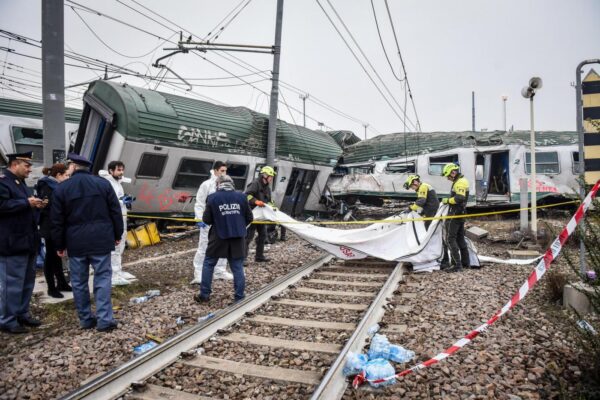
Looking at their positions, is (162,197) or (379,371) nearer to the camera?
(379,371)

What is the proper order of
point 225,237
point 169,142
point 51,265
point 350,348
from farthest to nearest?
1. point 169,142
2. point 51,265
3. point 225,237
4. point 350,348

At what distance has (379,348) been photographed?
348cm

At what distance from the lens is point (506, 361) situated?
3.39 metres

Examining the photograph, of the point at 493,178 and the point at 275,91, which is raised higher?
the point at 275,91

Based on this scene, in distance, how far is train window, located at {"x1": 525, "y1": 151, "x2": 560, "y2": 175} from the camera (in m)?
14.0

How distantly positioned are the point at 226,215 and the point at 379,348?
2.60 meters

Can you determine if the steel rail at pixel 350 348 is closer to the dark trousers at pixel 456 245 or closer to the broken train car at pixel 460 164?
the dark trousers at pixel 456 245

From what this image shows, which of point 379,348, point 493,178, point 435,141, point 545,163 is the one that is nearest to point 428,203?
point 379,348

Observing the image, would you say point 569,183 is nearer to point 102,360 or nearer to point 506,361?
point 506,361

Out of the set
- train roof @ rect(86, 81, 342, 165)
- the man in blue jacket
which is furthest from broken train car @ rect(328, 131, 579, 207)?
the man in blue jacket

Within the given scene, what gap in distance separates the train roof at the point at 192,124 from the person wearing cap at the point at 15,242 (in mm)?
5073

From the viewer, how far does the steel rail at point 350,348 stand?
288cm

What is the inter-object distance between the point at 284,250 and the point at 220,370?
609 cm

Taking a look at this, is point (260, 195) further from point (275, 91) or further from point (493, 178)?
point (493, 178)
